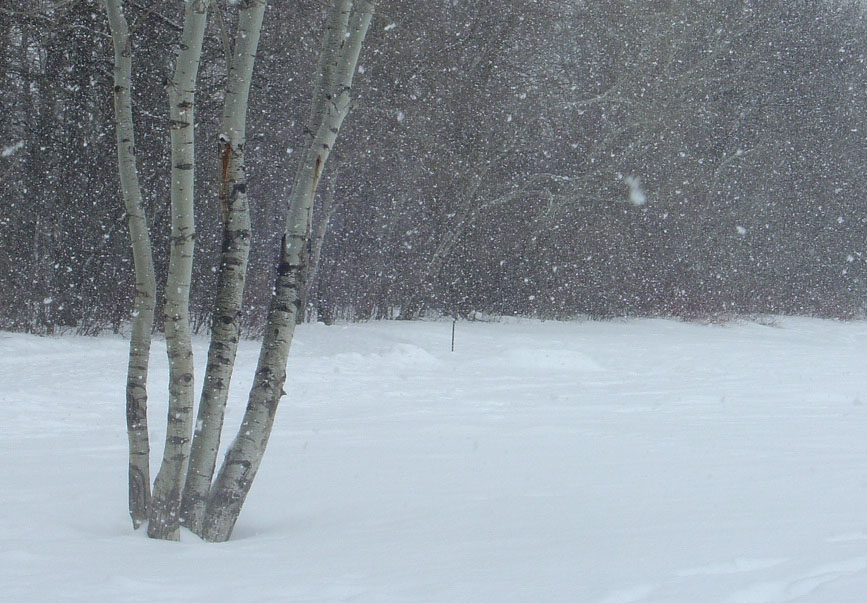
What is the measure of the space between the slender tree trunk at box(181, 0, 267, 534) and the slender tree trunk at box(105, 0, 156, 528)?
0.87 feet

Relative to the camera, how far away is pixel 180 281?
188 inches

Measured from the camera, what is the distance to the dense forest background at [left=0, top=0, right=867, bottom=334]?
12.4 meters

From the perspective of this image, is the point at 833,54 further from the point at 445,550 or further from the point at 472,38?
the point at 445,550

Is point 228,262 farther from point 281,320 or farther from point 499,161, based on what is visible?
point 499,161

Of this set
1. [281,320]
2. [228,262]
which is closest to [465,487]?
[281,320]

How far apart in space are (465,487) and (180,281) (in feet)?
7.33

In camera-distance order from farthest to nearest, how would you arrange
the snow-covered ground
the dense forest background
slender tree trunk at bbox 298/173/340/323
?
slender tree trunk at bbox 298/173/340/323, the dense forest background, the snow-covered ground

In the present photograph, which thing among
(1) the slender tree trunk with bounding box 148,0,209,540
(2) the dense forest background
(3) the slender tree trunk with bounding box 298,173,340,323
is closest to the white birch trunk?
(1) the slender tree trunk with bounding box 148,0,209,540

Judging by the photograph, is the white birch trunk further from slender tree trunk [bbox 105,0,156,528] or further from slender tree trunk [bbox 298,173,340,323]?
slender tree trunk [bbox 298,173,340,323]

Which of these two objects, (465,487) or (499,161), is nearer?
(465,487)

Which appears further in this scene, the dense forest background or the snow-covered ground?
the dense forest background

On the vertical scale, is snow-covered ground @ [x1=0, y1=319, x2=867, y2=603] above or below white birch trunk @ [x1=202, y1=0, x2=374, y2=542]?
below

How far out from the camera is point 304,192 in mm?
5008

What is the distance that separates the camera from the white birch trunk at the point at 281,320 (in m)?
4.99
